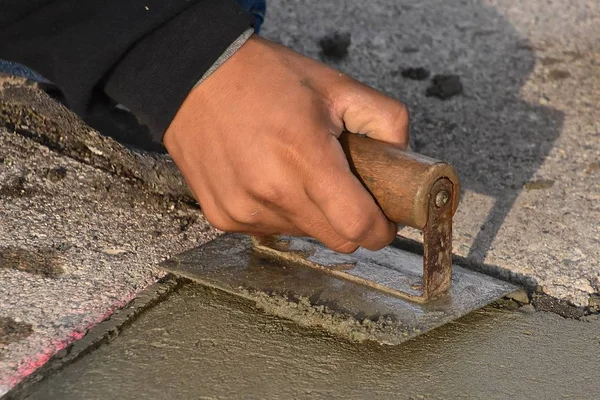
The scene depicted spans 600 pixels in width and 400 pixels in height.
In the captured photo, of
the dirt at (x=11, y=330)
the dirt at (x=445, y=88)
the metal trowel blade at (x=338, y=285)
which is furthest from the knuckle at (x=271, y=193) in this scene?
the dirt at (x=445, y=88)

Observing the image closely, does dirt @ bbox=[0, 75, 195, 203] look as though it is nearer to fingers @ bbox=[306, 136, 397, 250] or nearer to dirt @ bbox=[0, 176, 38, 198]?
dirt @ bbox=[0, 176, 38, 198]

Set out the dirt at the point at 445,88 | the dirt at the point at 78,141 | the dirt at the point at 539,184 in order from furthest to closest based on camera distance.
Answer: the dirt at the point at 445,88, the dirt at the point at 539,184, the dirt at the point at 78,141

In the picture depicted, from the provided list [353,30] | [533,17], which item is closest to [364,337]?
[353,30]

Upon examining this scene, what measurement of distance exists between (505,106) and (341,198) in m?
1.45

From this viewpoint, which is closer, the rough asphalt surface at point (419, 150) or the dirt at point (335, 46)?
the rough asphalt surface at point (419, 150)

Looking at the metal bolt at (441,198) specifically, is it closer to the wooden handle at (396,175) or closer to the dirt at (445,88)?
the wooden handle at (396,175)

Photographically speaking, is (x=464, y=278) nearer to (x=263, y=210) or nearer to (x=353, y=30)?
(x=263, y=210)

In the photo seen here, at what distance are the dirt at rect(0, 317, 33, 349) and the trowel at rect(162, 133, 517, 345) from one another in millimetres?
342

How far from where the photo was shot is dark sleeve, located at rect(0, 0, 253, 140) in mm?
1730

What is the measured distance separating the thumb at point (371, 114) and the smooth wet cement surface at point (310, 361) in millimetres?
414

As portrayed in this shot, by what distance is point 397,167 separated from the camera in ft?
5.74

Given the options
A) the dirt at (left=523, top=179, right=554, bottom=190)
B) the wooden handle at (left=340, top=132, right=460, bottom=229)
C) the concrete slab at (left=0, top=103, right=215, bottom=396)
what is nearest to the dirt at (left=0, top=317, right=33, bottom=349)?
the concrete slab at (left=0, top=103, right=215, bottom=396)

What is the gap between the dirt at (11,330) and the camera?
5.76 feet

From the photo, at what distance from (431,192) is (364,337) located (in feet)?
1.04
